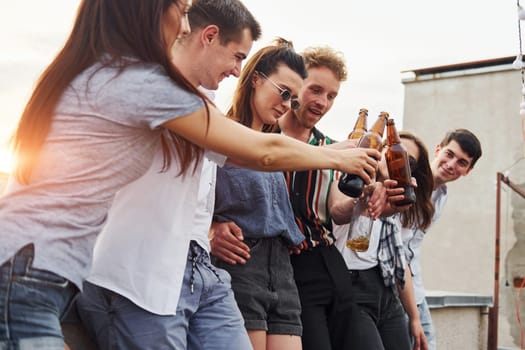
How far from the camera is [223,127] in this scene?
1.54 meters

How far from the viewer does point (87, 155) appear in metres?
1.44

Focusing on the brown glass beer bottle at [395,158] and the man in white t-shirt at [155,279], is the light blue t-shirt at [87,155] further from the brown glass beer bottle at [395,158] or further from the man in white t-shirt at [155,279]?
the brown glass beer bottle at [395,158]

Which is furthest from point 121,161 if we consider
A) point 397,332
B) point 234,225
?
point 397,332

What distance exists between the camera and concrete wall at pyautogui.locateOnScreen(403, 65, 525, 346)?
13.1 metres

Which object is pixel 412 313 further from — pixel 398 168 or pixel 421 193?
pixel 398 168

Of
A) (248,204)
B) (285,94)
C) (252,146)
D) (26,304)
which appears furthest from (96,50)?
(285,94)

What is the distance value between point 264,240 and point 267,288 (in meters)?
0.18

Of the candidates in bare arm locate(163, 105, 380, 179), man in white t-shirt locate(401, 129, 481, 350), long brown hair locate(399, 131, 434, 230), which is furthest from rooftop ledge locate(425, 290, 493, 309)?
bare arm locate(163, 105, 380, 179)

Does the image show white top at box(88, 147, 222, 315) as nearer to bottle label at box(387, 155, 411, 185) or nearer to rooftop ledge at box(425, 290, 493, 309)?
bottle label at box(387, 155, 411, 185)

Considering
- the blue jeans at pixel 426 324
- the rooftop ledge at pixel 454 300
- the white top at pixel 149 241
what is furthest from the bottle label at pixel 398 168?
the rooftop ledge at pixel 454 300

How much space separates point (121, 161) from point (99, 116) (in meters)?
→ 0.11

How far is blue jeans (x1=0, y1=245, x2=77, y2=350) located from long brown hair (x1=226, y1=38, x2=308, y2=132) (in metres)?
1.39

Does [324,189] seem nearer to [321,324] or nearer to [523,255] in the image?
[321,324]

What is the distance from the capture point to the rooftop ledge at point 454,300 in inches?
194
